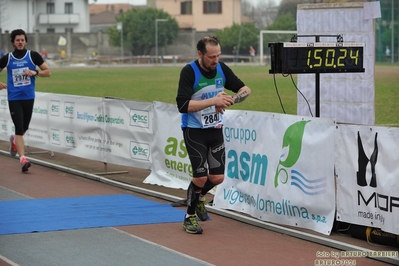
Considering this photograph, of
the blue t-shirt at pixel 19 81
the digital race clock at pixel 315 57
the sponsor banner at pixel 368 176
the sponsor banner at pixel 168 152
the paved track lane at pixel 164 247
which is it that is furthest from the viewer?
the blue t-shirt at pixel 19 81

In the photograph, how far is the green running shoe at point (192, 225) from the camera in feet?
29.7

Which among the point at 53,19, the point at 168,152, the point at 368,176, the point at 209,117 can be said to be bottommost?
the point at 168,152

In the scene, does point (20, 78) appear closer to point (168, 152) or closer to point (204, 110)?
point (168, 152)

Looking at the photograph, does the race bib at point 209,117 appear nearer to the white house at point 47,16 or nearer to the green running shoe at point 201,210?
the green running shoe at point 201,210

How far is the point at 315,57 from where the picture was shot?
10.8m

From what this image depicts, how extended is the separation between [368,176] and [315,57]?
9.14ft

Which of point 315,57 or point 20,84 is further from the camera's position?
point 20,84

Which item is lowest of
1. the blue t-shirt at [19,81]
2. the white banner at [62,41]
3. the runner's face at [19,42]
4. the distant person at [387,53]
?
the blue t-shirt at [19,81]

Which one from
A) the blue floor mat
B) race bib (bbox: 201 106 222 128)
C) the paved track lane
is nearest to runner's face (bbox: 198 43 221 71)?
race bib (bbox: 201 106 222 128)

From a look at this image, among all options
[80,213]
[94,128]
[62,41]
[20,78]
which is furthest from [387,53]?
[62,41]

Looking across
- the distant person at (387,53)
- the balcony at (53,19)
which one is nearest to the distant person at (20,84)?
the distant person at (387,53)

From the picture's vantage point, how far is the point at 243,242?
28.6 ft

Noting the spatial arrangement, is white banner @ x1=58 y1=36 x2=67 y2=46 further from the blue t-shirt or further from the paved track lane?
the paved track lane

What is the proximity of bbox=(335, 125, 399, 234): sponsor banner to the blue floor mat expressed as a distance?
2118mm
